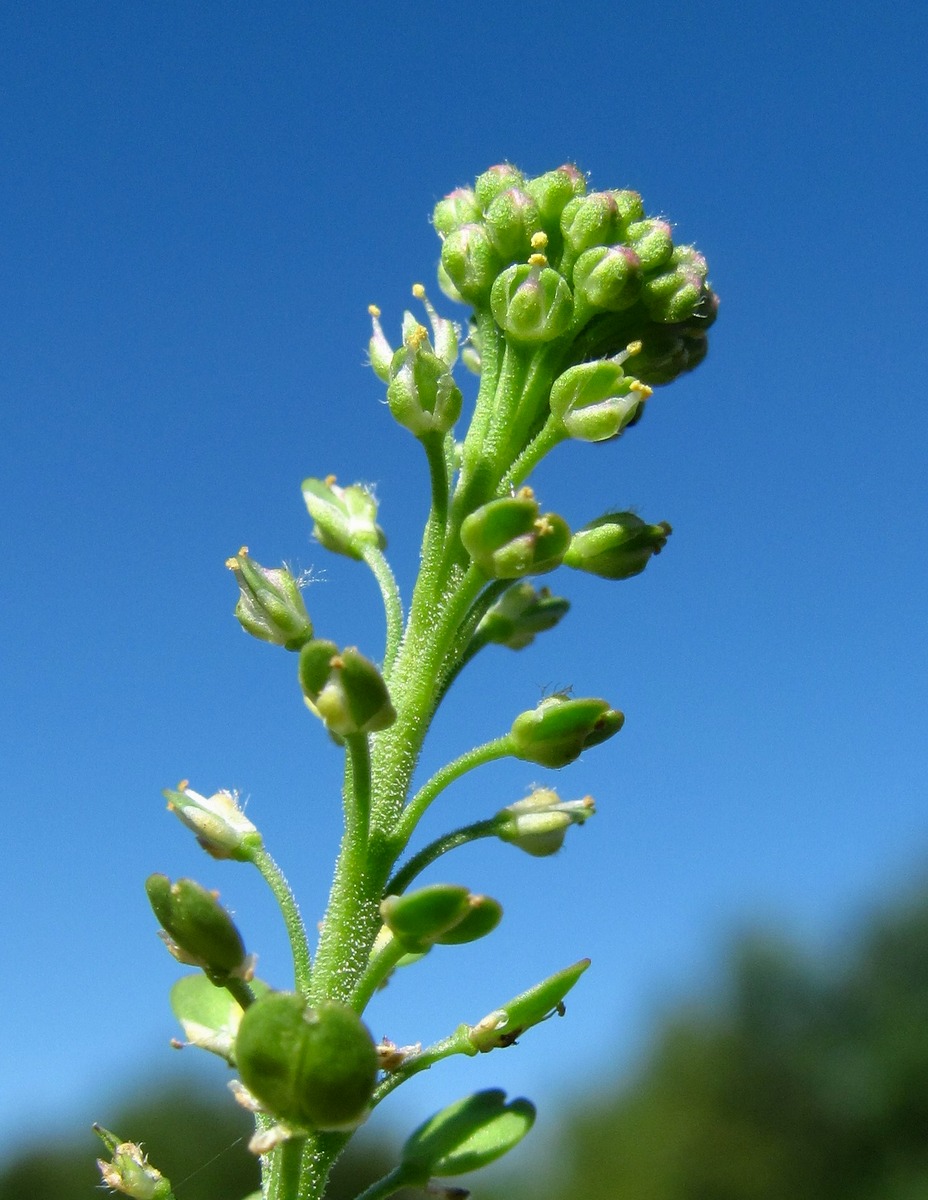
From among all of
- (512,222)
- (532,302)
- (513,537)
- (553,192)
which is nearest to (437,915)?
(513,537)

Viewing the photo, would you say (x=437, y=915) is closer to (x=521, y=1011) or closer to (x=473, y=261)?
(x=521, y=1011)

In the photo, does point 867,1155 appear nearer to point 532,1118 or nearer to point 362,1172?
point 362,1172

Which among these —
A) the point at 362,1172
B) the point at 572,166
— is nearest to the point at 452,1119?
the point at 572,166

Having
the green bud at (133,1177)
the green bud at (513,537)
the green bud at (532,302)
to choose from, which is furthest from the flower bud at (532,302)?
the green bud at (133,1177)

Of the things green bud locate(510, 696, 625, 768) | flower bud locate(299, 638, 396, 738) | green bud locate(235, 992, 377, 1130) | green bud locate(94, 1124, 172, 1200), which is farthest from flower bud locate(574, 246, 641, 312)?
green bud locate(94, 1124, 172, 1200)

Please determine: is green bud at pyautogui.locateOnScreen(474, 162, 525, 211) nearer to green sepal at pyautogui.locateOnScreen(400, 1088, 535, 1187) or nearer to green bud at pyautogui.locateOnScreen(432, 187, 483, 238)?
green bud at pyautogui.locateOnScreen(432, 187, 483, 238)

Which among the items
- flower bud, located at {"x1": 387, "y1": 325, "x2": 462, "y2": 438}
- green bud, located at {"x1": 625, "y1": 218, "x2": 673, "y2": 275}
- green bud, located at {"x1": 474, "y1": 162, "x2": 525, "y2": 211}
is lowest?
flower bud, located at {"x1": 387, "y1": 325, "x2": 462, "y2": 438}
